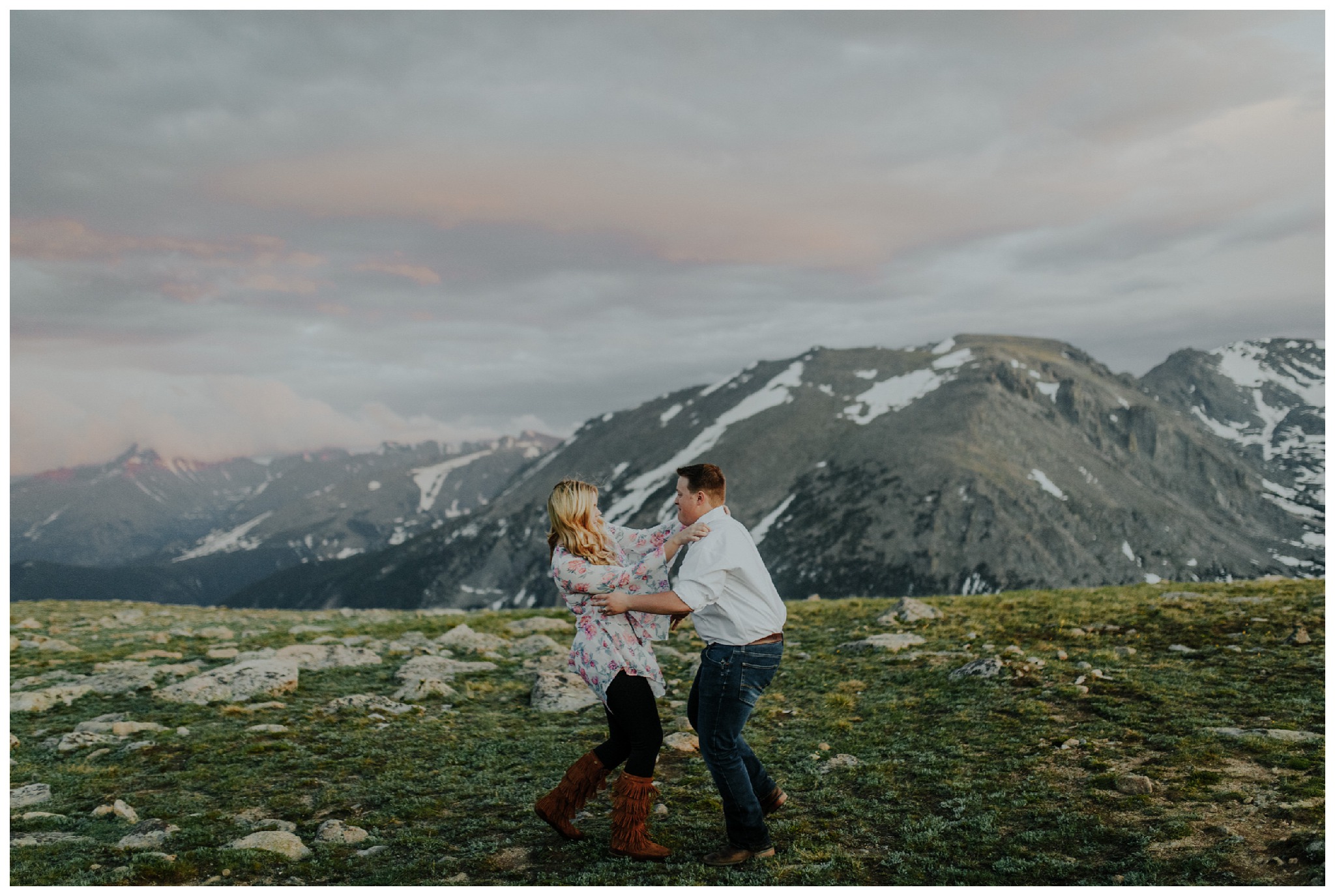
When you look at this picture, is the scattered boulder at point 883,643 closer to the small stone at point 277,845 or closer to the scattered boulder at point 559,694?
the scattered boulder at point 559,694

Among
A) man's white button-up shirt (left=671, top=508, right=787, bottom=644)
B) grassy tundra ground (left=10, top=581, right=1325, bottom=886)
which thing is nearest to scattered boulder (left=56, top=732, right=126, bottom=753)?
grassy tundra ground (left=10, top=581, right=1325, bottom=886)

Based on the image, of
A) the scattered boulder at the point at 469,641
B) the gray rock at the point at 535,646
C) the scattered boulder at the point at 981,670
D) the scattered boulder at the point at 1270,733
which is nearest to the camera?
the scattered boulder at the point at 1270,733

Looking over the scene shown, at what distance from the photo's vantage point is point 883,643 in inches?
691

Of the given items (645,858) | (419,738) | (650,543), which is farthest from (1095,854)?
(419,738)

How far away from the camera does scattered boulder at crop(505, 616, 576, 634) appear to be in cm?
2124

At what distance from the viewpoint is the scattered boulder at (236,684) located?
14547 mm

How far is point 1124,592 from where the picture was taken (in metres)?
23.3

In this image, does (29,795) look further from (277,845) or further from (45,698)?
(45,698)

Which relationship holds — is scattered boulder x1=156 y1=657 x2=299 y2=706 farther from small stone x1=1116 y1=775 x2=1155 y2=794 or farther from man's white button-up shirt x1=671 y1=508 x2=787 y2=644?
small stone x1=1116 y1=775 x2=1155 y2=794

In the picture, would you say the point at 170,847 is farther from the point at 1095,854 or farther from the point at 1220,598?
the point at 1220,598

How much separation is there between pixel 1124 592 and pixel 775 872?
19734 millimetres

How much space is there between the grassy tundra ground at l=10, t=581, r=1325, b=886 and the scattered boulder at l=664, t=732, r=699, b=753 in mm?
179

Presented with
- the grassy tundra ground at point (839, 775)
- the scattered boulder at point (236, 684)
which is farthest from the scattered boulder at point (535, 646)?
the scattered boulder at point (236, 684)

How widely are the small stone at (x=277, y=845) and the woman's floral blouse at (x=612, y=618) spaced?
358 cm
